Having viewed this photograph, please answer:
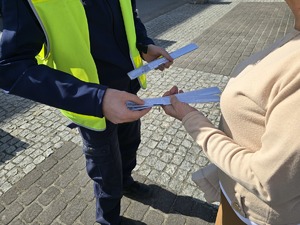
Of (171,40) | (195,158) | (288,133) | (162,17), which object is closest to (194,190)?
(195,158)

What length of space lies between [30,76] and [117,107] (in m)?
0.44

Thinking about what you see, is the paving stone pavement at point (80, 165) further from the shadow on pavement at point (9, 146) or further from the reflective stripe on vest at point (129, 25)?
the reflective stripe on vest at point (129, 25)

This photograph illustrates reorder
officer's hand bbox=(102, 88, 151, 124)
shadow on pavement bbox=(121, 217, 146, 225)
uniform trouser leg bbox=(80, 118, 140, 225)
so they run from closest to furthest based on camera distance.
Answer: officer's hand bbox=(102, 88, 151, 124) < uniform trouser leg bbox=(80, 118, 140, 225) < shadow on pavement bbox=(121, 217, 146, 225)

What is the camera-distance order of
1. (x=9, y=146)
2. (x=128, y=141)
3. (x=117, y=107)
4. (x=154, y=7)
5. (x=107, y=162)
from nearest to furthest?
(x=117, y=107), (x=107, y=162), (x=128, y=141), (x=9, y=146), (x=154, y=7)

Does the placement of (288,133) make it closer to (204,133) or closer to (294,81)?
(294,81)

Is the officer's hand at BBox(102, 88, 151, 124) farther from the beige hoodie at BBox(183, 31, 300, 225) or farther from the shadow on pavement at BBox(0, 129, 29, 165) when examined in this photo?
the shadow on pavement at BBox(0, 129, 29, 165)

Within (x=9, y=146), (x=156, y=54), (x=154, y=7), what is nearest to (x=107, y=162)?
(x=156, y=54)

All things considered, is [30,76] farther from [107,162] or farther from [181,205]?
[181,205]

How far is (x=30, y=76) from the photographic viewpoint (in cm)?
129

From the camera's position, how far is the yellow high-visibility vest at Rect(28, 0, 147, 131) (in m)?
1.32

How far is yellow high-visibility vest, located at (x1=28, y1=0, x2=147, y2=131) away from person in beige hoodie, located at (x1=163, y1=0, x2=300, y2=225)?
546mm

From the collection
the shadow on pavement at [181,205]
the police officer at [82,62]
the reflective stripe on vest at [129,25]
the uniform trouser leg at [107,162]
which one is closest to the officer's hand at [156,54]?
the police officer at [82,62]

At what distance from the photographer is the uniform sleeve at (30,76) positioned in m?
1.27

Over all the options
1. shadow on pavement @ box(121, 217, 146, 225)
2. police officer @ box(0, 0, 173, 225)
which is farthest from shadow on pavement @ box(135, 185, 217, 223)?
police officer @ box(0, 0, 173, 225)
